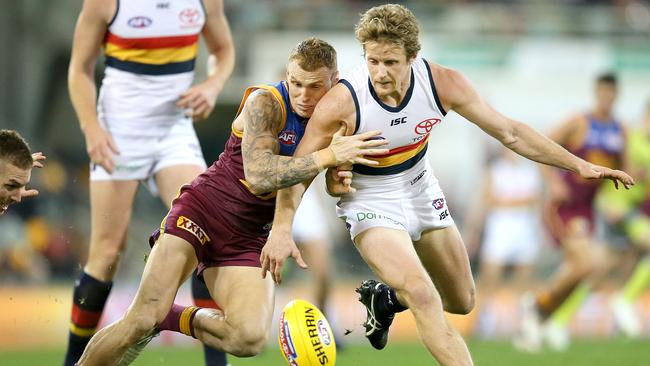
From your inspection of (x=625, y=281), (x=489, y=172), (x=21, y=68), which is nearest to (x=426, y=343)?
(x=625, y=281)

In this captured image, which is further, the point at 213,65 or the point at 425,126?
the point at 213,65

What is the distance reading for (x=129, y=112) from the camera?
7328 mm

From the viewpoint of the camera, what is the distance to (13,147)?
228 inches

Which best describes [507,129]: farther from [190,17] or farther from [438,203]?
[190,17]

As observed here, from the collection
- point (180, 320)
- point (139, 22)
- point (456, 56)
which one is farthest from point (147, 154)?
point (456, 56)

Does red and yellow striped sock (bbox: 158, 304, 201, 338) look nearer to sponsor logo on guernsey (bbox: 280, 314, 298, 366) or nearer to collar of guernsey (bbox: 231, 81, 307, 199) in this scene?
sponsor logo on guernsey (bbox: 280, 314, 298, 366)

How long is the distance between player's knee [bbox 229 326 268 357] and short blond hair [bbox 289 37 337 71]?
4.96 ft

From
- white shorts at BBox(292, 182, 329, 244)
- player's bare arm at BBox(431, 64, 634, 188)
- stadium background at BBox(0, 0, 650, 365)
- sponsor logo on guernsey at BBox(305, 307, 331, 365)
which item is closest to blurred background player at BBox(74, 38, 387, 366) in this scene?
sponsor logo on guernsey at BBox(305, 307, 331, 365)

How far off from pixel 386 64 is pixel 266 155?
2.74 feet

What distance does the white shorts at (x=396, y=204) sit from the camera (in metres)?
6.25

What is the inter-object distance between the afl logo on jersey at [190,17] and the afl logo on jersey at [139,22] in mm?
232

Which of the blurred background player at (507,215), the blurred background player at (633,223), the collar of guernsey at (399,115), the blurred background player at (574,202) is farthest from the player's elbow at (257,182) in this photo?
the blurred background player at (507,215)

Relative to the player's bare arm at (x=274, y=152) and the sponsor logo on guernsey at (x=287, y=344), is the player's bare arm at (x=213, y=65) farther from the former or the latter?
the sponsor logo on guernsey at (x=287, y=344)

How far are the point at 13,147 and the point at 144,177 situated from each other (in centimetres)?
155
